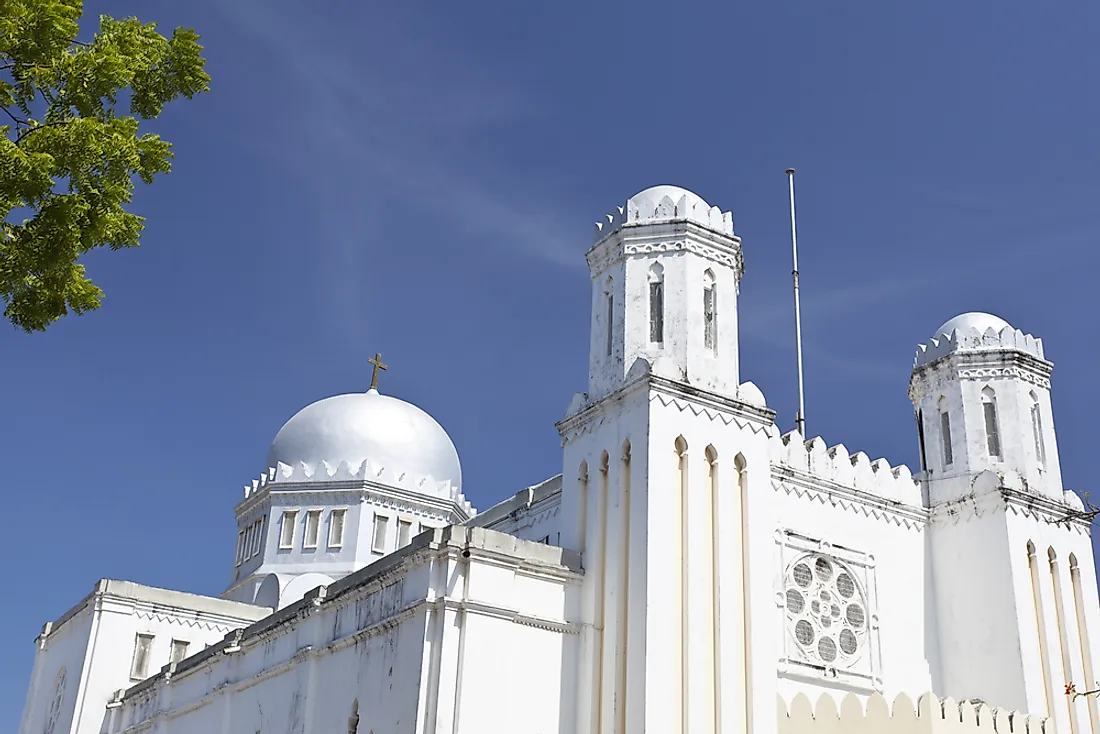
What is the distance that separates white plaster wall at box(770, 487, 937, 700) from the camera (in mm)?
24062

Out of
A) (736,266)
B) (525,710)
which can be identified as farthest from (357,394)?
(525,710)

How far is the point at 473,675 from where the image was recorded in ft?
61.0

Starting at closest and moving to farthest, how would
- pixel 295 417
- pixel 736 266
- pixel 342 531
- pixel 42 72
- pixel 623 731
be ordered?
pixel 42 72 < pixel 623 731 < pixel 736 266 < pixel 342 531 < pixel 295 417

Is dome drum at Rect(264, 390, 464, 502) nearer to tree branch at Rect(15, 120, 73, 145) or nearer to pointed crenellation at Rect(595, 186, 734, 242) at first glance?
pointed crenellation at Rect(595, 186, 734, 242)

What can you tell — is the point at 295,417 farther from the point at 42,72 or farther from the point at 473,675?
the point at 42,72

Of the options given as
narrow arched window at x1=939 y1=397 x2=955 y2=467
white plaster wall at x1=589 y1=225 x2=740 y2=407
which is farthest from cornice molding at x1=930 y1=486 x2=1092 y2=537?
white plaster wall at x1=589 y1=225 x2=740 y2=407

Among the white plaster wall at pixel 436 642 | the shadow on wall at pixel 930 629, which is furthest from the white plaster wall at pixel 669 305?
the shadow on wall at pixel 930 629

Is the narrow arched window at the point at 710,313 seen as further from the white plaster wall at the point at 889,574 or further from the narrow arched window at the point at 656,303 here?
the white plaster wall at the point at 889,574

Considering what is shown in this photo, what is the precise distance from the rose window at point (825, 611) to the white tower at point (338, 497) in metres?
14.1

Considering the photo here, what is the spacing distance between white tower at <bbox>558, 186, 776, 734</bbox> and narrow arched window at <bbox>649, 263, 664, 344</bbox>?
0.08 feet

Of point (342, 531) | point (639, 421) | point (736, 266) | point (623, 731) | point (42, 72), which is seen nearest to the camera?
point (42, 72)

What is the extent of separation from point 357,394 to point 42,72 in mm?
28667

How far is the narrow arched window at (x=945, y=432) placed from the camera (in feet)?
86.6

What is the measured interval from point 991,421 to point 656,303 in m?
9.24
